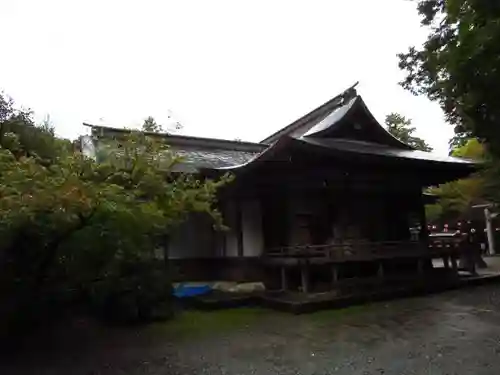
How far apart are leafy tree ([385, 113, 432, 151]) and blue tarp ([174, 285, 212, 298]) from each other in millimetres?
33044

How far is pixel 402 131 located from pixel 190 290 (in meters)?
36.1

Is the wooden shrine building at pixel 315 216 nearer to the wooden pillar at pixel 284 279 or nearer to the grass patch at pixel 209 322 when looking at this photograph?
the wooden pillar at pixel 284 279

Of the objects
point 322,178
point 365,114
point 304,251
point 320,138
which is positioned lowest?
point 304,251

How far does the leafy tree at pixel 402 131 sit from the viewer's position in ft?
137

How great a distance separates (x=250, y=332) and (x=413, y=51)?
10086mm

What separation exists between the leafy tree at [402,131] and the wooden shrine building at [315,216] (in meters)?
28.0

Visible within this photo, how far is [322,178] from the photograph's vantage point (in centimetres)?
1252

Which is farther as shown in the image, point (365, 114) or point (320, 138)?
point (365, 114)

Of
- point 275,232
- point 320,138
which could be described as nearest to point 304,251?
point 275,232

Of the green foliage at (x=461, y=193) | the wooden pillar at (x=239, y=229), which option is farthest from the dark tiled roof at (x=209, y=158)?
the green foliage at (x=461, y=193)

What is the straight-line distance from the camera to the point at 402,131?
43.1 meters

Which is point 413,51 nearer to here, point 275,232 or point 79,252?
point 275,232

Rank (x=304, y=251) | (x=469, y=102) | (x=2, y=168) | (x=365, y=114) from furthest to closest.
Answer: (x=365, y=114) < (x=304, y=251) < (x=469, y=102) < (x=2, y=168)

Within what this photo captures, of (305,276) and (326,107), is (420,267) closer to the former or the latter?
(305,276)
